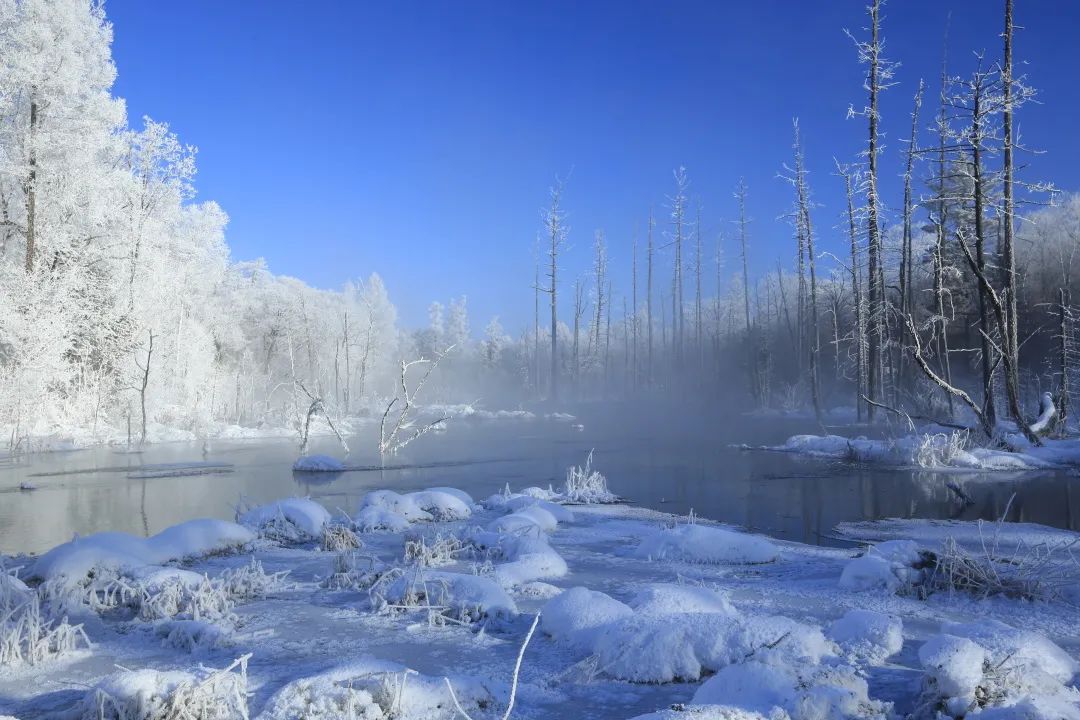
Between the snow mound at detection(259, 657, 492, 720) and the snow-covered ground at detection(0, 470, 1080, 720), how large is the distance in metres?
0.01

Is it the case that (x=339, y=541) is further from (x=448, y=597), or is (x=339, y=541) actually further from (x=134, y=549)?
(x=448, y=597)

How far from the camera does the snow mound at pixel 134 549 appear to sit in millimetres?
6155

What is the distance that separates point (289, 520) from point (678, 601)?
5.71m

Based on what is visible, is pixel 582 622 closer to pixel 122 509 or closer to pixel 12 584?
pixel 12 584

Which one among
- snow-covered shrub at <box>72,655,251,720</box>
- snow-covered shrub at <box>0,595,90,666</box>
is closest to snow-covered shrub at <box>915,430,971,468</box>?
snow-covered shrub at <box>72,655,251,720</box>

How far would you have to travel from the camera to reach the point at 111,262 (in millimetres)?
25594

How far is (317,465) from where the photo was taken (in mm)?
16750

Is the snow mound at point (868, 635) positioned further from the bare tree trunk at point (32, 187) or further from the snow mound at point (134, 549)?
the bare tree trunk at point (32, 187)

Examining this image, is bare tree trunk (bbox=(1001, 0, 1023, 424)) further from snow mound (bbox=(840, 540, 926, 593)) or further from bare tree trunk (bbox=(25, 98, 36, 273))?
bare tree trunk (bbox=(25, 98, 36, 273))

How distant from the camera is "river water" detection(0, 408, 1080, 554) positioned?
34.8 feet

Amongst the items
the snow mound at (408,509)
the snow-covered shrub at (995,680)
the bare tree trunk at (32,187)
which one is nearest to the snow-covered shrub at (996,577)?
the snow-covered shrub at (995,680)

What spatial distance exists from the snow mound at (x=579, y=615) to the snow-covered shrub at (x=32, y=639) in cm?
317

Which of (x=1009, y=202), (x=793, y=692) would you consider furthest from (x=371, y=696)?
(x=1009, y=202)

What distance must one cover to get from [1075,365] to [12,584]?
26.7 metres
